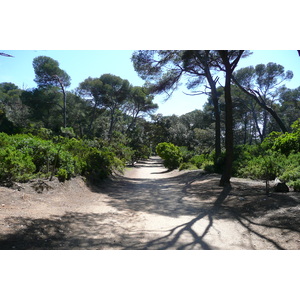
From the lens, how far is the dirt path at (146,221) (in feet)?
11.5

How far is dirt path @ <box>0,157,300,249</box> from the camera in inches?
138

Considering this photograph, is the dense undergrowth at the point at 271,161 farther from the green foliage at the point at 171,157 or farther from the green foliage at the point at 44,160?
the green foliage at the point at 44,160

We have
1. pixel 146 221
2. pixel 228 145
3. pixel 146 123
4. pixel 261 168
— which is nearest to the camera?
pixel 146 221

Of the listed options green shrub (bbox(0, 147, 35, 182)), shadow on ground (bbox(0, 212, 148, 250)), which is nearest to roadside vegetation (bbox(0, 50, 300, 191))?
green shrub (bbox(0, 147, 35, 182))

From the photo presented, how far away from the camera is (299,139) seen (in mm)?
6422

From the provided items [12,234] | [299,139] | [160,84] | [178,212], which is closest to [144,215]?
[178,212]

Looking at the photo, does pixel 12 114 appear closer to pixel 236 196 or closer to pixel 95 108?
pixel 95 108

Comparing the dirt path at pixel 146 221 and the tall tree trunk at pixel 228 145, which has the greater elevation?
the tall tree trunk at pixel 228 145

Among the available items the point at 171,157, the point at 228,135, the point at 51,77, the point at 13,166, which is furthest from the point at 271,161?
the point at 51,77

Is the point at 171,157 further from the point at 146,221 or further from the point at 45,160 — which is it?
the point at 146,221

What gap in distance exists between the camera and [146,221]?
4840 mm

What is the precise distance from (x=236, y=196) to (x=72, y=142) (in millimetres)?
6555

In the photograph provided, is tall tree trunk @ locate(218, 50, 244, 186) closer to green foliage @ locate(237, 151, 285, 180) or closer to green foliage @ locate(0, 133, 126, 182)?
green foliage @ locate(237, 151, 285, 180)

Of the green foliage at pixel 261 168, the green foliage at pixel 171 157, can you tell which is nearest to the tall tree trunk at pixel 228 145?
the green foliage at pixel 261 168
